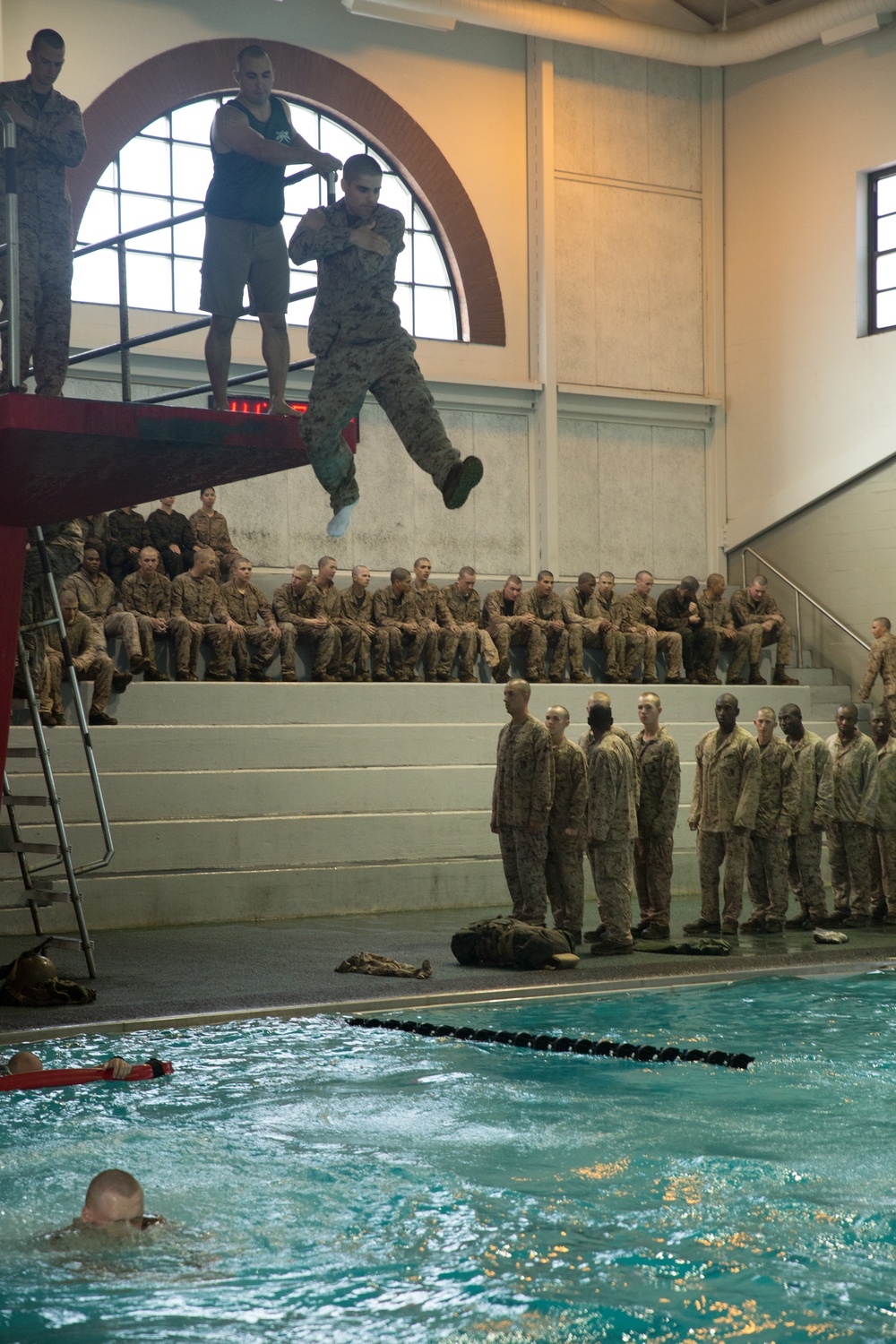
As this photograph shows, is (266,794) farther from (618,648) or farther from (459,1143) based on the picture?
(459,1143)

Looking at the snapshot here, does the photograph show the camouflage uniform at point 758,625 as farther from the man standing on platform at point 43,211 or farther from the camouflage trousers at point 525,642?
the man standing on platform at point 43,211

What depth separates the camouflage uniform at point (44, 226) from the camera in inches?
282

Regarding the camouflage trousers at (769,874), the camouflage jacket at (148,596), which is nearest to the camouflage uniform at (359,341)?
the camouflage trousers at (769,874)

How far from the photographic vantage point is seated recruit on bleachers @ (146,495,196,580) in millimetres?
15703

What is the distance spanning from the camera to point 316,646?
15.9 metres

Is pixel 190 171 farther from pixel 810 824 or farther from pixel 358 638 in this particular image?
pixel 810 824

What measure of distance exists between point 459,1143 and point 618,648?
37.7ft

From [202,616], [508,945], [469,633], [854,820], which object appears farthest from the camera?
[469,633]

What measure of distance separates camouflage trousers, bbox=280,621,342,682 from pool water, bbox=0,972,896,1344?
7.14m

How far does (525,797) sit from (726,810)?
197cm

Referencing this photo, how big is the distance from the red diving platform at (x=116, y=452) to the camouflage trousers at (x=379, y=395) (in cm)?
63

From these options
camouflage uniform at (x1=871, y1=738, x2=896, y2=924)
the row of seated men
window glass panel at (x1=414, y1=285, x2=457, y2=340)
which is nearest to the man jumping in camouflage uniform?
the row of seated men

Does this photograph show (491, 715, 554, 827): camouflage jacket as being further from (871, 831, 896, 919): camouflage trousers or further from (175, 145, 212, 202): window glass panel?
(175, 145, 212, 202): window glass panel

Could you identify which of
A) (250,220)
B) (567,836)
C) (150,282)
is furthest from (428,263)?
(250,220)
